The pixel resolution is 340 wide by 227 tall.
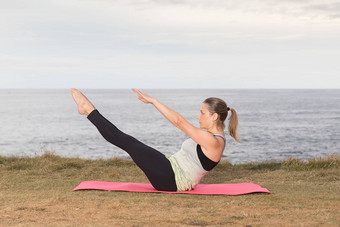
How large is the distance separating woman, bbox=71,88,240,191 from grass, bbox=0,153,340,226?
240mm

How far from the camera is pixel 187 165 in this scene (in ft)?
17.8

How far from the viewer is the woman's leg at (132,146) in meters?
5.24

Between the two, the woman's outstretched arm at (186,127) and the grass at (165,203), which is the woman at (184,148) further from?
the grass at (165,203)

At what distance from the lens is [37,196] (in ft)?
17.7

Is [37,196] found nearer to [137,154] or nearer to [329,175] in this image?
[137,154]

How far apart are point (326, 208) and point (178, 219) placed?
1687 millimetres

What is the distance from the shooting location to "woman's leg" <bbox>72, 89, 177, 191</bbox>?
524cm

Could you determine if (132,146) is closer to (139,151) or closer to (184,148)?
(139,151)

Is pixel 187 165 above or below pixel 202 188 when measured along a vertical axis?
above

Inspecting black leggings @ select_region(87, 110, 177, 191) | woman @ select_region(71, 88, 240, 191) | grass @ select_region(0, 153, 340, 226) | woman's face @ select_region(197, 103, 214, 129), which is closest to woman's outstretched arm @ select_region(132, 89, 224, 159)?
woman @ select_region(71, 88, 240, 191)

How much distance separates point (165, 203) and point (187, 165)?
0.65 m

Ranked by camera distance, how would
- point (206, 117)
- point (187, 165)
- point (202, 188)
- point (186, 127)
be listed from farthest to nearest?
point (202, 188)
point (187, 165)
point (206, 117)
point (186, 127)

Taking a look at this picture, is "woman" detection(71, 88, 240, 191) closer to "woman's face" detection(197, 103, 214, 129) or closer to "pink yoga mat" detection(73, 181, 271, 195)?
"woman's face" detection(197, 103, 214, 129)

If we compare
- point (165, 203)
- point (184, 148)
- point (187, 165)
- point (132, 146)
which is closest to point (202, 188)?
point (187, 165)
